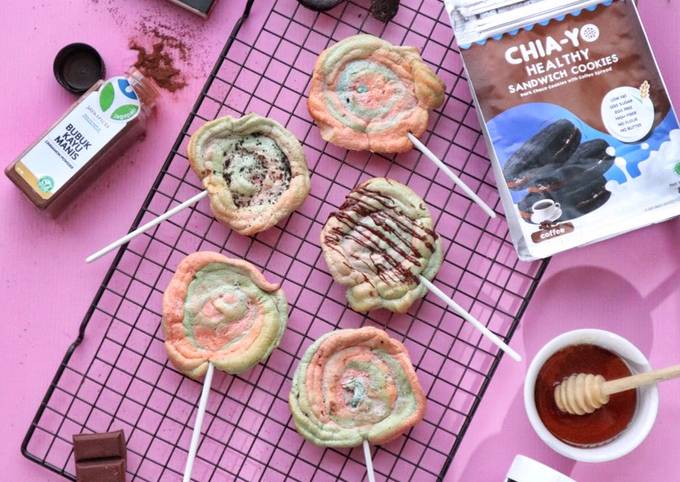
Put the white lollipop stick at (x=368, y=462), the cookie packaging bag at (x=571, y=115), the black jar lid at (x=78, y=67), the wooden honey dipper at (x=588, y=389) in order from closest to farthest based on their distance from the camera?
the wooden honey dipper at (x=588, y=389) → the white lollipop stick at (x=368, y=462) → the cookie packaging bag at (x=571, y=115) → the black jar lid at (x=78, y=67)

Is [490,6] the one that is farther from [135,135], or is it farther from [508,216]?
[135,135]

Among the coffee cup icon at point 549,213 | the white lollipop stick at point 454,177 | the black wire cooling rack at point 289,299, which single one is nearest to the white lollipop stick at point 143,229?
the black wire cooling rack at point 289,299

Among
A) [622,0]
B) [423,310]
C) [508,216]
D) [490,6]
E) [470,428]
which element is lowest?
[470,428]

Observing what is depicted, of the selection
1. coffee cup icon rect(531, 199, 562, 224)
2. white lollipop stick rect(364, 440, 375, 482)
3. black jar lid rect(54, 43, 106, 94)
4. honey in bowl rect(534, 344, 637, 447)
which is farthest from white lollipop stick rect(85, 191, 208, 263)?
honey in bowl rect(534, 344, 637, 447)

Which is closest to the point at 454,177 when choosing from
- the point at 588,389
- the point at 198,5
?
the point at 588,389

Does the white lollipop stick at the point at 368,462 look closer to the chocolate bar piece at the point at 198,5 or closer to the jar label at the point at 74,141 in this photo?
the jar label at the point at 74,141

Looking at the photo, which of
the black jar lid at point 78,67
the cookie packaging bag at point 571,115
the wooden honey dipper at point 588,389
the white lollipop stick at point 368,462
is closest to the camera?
the wooden honey dipper at point 588,389

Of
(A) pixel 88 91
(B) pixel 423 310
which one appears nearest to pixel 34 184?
(A) pixel 88 91
